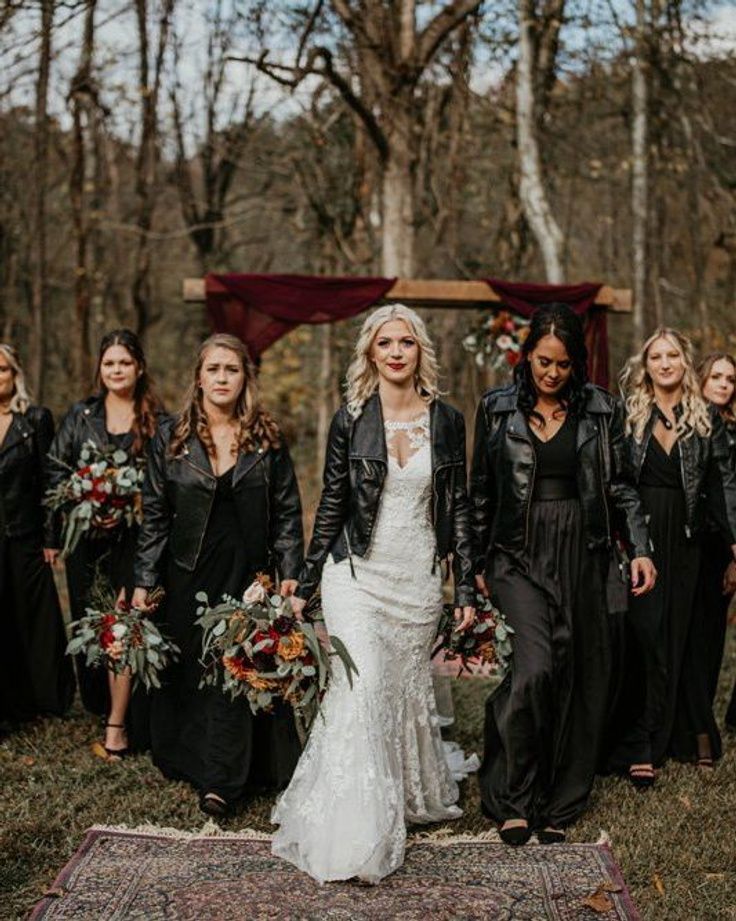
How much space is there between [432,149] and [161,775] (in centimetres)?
1485

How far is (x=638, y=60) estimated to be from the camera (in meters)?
16.4

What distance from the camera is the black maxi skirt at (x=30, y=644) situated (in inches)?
292

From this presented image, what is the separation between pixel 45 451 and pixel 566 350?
3491 millimetres

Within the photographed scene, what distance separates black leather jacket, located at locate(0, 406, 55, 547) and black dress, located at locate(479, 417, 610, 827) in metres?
3.13

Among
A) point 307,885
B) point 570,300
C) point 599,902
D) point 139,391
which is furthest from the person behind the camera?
point 570,300

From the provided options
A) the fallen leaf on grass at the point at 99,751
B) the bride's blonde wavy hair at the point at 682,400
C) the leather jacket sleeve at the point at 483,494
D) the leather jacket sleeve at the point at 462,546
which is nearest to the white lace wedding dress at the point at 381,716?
the leather jacket sleeve at the point at 462,546

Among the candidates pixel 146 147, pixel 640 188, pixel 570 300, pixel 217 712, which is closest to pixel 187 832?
pixel 217 712

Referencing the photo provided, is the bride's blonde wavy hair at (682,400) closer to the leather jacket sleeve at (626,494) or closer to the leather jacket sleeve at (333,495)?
the leather jacket sleeve at (626,494)

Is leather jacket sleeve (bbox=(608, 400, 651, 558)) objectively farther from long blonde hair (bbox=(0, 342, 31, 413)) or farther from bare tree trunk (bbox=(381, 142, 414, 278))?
bare tree trunk (bbox=(381, 142, 414, 278))

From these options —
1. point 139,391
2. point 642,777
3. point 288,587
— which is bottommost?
point 642,777

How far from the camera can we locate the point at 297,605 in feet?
18.0

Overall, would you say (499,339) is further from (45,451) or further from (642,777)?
(642,777)

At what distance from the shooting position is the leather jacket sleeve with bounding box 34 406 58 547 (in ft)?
23.8

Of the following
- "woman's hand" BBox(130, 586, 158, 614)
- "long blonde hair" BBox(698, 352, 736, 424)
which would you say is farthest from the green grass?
"long blonde hair" BBox(698, 352, 736, 424)
